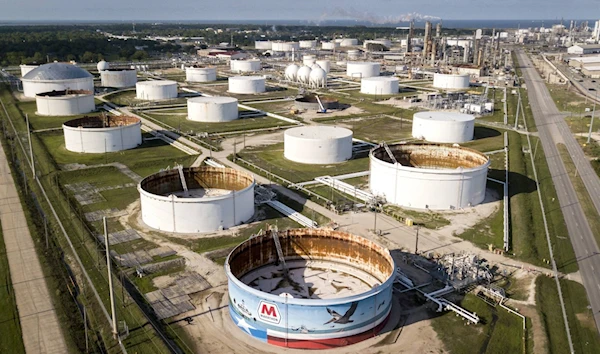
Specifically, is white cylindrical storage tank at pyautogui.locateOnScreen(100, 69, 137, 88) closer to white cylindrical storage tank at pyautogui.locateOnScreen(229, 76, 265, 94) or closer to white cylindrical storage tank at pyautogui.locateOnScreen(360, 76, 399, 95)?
white cylindrical storage tank at pyautogui.locateOnScreen(229, 76, 265, 94)

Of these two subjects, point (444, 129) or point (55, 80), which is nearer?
point (444, 129)

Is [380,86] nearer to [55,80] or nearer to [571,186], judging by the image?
[571,186]

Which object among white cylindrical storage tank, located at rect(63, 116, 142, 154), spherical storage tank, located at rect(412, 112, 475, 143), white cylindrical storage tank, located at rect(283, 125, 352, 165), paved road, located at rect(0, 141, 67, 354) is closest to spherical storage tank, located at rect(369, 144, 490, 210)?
white cylindrical storage tank, located at rect(283, 125, 352, 165)

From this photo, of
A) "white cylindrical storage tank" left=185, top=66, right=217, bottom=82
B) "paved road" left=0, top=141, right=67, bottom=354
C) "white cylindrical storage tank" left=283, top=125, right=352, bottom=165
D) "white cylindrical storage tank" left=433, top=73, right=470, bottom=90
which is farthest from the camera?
"white cylindrical storage tank" left=185, top=66, right=217, bottom=82

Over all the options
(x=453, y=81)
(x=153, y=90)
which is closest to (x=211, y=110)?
(x=153, y=90)

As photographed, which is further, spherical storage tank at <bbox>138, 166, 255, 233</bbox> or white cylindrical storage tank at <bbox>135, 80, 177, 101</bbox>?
white cylindrical storage tank at <bbox>135, 80, 177, 101</bbox>

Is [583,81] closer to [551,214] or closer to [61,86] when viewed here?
[551,214]

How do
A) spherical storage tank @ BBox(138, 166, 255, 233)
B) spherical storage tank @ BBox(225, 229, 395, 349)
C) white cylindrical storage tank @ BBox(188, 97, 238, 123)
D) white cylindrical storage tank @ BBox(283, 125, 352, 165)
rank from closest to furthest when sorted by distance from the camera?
spherical storage tank @ BBox(225, 229, 395, 349), spherical storage tank @ BBox(138, 166, 255, 233), white cylindrical storage tank @ BBox(283, 125, 352, 165), white cylindrical storage tank @ BBox(188, 97, 238, 123)

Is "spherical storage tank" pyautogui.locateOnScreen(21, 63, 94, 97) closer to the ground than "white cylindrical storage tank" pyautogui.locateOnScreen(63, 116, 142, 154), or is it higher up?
higher up
